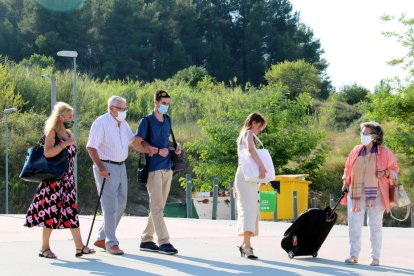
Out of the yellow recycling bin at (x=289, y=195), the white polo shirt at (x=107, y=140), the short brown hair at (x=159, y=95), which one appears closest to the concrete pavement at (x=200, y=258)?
the white polo shirt at (x=107, y=140)

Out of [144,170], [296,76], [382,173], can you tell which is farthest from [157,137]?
[296,76]

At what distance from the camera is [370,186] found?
1104cm

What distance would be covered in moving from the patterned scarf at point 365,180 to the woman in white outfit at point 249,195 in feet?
3.54

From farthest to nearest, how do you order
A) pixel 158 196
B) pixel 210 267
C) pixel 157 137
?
1. pixel 157 137
2. pixel 158 196
3. pixel 210 267

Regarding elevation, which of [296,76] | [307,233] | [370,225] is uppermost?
[296,76]

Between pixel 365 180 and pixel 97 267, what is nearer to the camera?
pixel 97 267

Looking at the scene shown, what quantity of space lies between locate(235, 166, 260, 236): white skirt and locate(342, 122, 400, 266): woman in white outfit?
3.57ft

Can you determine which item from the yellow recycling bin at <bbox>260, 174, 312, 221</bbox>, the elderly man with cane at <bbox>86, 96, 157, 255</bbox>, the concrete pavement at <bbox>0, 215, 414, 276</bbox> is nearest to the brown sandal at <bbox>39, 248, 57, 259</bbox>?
the concrete pavement at <bbox>0, 215, 414, 276</bbox>

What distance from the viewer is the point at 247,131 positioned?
11398 millimetres

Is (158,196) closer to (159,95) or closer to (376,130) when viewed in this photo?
(159,95)

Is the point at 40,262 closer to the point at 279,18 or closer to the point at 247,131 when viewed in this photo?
the point at 247,131

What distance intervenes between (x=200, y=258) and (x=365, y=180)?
6.89 ft

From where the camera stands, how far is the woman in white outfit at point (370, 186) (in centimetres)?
1103

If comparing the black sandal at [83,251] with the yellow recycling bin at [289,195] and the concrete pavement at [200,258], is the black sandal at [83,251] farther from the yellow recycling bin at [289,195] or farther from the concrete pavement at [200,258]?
the yellow recycling bin at [289,195]
